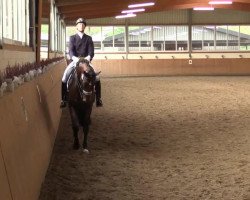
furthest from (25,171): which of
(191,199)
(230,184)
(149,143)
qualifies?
(149,143)

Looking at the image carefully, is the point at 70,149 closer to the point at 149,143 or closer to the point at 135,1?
the point at 149,143

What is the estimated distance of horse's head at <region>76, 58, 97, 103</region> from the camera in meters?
7.39

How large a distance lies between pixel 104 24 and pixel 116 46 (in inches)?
86.2

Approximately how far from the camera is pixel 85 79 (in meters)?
7.40

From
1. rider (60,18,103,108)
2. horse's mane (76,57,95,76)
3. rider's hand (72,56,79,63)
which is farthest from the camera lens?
rider (60,18,103,108)

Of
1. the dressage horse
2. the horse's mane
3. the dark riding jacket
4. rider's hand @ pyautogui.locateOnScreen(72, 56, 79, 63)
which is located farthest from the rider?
the horse's mane

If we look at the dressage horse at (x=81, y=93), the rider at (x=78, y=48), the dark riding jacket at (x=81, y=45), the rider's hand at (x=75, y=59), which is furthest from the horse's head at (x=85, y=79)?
the dark riding jacket at (x=81, y=45)

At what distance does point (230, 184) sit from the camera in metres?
5.59

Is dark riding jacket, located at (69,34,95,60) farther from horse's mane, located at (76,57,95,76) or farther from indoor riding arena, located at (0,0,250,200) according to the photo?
horse's mane, located at (76,57,95,76)

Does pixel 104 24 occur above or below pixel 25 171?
above

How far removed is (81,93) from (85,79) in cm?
36

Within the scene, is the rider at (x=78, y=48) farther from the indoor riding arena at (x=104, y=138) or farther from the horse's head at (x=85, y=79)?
the horse's head at (x=85, y=79)

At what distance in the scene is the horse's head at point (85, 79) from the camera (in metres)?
7.39

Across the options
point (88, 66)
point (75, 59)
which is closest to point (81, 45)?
point (75, 59)
